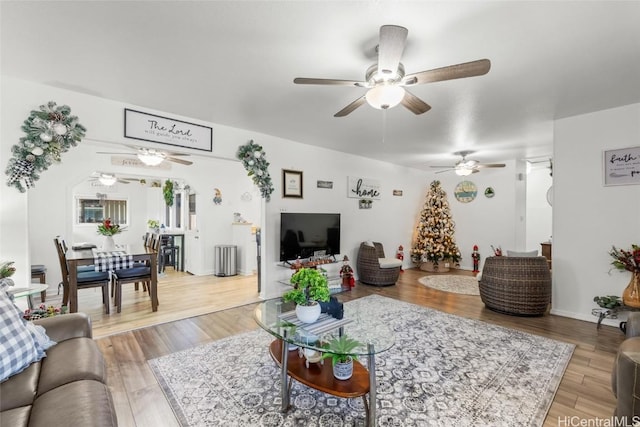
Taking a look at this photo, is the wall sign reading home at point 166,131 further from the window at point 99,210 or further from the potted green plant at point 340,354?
the window at point 99,210

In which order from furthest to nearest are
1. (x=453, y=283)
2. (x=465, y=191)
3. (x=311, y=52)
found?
(x=465, y=191) < (x=453, y=283) < (x=311, y=52)

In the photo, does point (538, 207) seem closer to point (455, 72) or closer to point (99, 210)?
point (455, 72)

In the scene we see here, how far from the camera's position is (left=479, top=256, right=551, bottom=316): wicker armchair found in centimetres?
374

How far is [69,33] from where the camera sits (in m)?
2.04

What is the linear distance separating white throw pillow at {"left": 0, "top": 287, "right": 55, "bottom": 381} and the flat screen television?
3.12 meters

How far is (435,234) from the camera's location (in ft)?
23.5

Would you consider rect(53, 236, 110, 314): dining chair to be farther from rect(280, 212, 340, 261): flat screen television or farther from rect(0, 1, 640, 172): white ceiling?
rect(280, 212, 340, 261): flat screen television

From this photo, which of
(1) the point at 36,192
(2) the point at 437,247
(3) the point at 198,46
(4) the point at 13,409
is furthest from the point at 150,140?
(2) the point at 437,247

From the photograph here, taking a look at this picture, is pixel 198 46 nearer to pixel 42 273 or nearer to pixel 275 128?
pixel 275 128

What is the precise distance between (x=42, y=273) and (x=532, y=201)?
9.97m

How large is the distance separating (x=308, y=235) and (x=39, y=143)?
3425 millimetres

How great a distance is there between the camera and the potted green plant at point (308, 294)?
6.99ft

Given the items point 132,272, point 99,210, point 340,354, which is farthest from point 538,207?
point 99,210

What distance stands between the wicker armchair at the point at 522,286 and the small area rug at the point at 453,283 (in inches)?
44.2
